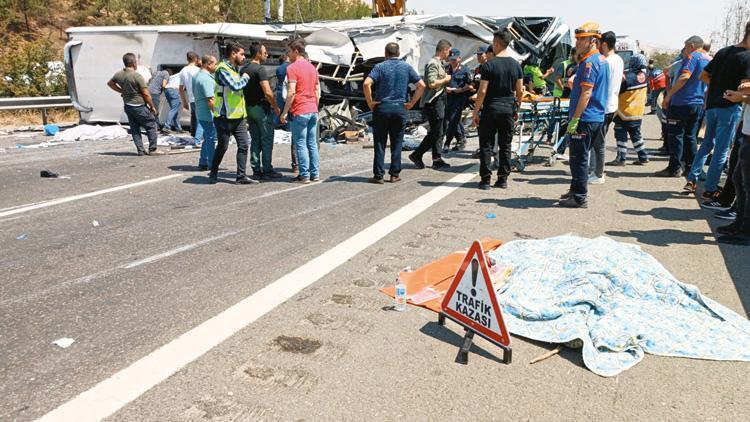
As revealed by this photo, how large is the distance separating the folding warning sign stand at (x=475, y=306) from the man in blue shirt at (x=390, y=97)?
4.67 m

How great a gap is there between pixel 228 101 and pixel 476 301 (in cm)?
577

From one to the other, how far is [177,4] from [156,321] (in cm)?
3567

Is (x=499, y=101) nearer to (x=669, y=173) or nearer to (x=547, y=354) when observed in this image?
(x=669, y=173)

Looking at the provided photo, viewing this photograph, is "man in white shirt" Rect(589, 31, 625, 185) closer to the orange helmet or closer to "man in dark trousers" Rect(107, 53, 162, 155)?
the orange helmet

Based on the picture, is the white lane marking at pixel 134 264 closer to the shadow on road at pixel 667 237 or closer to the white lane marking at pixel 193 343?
the white lane marking at pixel 193 343

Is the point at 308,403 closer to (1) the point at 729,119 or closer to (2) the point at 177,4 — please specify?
(1) the point at 729,119

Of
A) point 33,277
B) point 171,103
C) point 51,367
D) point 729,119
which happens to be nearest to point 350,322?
point 51,367

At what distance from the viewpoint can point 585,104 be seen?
6395mm

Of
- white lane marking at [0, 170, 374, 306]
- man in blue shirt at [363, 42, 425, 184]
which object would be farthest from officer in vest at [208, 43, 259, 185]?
white lane marking at [0, 170, 374, 306]

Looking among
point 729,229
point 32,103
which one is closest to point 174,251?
point 729,229

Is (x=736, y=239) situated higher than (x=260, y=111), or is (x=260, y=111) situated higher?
(x=260, y=111)

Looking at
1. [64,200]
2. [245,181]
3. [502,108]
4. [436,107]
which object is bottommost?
[64,200]

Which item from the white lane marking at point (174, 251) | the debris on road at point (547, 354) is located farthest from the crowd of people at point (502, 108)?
the debris on road at point (547, 354)

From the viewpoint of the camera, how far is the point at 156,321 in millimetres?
3555
